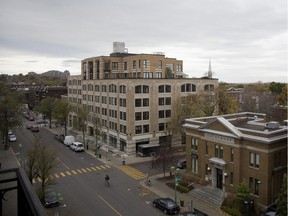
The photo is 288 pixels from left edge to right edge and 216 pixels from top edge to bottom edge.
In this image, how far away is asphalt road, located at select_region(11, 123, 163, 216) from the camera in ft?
91.9

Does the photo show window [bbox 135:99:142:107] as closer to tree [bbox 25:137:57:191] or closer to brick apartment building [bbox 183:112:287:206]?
brick apartment building [bbox 183:112:287:206]

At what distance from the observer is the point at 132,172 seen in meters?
40.4

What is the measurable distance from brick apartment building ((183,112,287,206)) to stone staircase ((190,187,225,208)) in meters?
0.90

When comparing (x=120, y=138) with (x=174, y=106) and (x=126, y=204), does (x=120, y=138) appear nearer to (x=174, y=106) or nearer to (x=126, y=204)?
(x=174, y=106)

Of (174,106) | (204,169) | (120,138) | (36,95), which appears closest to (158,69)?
(174,106)

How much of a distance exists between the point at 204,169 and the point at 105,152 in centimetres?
2330

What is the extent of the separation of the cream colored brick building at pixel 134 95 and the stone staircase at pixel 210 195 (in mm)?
20169

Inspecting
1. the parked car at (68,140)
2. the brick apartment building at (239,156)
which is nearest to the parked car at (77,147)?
the parked car at (68,140)

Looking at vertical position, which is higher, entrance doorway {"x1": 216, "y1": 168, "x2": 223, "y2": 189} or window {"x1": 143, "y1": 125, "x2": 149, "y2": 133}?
window {"x1": 143, "y1": 125, "x2": 149, "y2": 133}

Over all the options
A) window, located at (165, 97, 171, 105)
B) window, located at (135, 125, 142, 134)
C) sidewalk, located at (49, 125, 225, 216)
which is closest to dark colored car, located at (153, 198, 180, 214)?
sidewalk, located at (49, 125, 225, 216)

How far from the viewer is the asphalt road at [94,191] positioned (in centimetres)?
2802

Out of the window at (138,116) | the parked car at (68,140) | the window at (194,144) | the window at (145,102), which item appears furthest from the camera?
the parked car at (68,140)

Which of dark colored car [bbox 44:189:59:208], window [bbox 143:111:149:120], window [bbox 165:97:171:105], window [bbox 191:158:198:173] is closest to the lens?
dark colored car [bbox 44:189:59:208]

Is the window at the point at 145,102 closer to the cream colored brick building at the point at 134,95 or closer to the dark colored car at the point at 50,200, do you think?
the cream colored brick building at the point at 134,95
